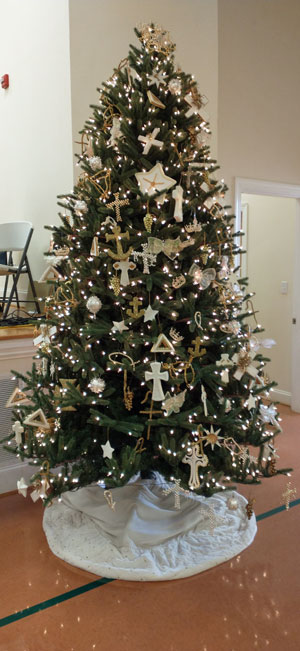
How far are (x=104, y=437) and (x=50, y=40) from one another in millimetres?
2943

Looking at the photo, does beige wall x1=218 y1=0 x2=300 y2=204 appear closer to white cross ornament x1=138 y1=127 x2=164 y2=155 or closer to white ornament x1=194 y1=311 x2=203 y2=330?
white cross ornament x1=138 y1=127 x2=164 y2=155

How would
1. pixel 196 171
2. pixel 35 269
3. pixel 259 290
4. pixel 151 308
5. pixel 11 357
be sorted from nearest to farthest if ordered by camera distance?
1. pixel 151 308
2. pixel 196 171
3. pixel 11 357
4. pixel 35 269
5. pixel 259 290

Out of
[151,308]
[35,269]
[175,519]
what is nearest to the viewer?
[151,308]

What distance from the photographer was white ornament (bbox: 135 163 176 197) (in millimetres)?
1923

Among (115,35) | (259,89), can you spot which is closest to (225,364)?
(115,35)

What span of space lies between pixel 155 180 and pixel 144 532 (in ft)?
5.17

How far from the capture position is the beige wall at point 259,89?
3.71m

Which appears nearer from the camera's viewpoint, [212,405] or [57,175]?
[212,405]

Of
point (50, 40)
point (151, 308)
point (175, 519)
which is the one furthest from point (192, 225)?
point (50, 40)

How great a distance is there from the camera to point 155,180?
193 cm

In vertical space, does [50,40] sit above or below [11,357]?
above

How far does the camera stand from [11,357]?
2.81 m

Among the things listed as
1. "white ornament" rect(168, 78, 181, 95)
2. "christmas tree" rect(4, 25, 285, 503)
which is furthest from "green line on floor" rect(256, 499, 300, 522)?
"white ornament" rect(168, 78, 181, 95)

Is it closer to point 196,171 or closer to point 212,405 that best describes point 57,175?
point 196,171
